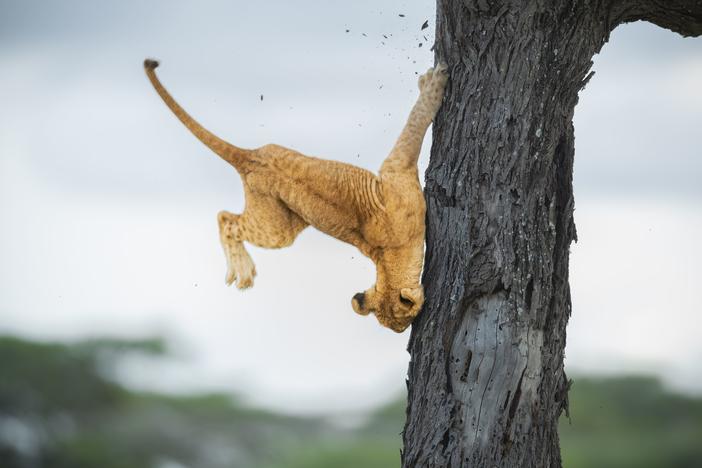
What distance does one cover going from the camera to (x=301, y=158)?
239 inches

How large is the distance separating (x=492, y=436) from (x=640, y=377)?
2292 centimetres

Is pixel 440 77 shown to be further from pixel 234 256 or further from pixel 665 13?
pixel 234 256

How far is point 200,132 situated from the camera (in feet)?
20.6

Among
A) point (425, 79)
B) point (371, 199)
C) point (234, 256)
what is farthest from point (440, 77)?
Result: point (234, 256)

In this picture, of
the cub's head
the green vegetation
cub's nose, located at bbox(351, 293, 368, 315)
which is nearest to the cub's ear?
the cub's head

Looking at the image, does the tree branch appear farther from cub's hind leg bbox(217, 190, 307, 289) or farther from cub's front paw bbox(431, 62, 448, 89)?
cub's hind leg bbox(217, 190, 307, 289)

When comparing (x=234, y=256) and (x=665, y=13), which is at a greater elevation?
(x=665, y=13)

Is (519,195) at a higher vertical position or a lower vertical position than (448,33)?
lower

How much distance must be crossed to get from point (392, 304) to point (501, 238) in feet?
2.66

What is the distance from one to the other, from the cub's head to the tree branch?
2.15 metres

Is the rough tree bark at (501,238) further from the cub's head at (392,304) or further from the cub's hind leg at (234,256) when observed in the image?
the cub's hind leg at (234,256)

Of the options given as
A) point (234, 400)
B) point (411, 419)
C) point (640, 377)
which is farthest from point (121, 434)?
point (411, 419)

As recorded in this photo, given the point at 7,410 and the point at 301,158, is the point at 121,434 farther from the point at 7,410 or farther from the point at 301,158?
the point at 301,158

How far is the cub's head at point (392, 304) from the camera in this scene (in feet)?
19.6
